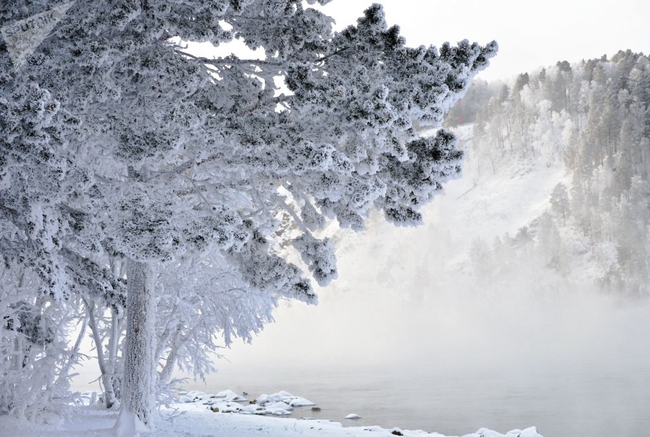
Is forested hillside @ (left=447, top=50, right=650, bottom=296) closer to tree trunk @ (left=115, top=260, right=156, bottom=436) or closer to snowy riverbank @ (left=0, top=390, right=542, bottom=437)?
snowy riverbank @ (left=0, top=390, right=542, bottom=437)

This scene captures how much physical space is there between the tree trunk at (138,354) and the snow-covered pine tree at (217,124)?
3.23ft

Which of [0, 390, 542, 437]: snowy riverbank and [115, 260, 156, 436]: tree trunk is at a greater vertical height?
[115, 260, 156, 436]: tree trunk

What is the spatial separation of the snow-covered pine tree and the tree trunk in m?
0.99

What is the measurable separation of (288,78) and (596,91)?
150995 millimetres

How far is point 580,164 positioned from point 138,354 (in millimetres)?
127263

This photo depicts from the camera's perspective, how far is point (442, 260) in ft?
431

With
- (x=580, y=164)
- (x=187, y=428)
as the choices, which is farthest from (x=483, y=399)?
(x=580, y=164)

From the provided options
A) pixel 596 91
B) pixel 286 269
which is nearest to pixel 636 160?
pixel 596 91

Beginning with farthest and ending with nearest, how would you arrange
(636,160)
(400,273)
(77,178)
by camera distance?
(400,273) → (636,160) → (77,178)

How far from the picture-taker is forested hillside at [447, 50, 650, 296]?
364 feet

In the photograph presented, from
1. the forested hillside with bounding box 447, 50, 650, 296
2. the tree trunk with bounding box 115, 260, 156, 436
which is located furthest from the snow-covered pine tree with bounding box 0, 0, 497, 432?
the forested hillside with bounding box 447, 50, 650, 296

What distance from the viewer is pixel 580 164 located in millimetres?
126375

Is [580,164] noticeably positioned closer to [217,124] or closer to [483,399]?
[483,399]

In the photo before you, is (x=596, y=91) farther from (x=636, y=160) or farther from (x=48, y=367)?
(x=48, y=367)
